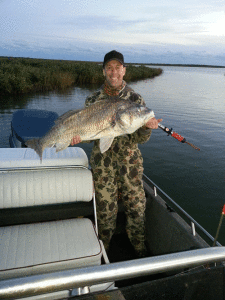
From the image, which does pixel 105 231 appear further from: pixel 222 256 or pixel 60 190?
pixel 222 256

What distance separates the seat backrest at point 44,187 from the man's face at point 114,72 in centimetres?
143

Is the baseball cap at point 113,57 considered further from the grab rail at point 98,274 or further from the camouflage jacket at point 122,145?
the grab rail at point 98,274

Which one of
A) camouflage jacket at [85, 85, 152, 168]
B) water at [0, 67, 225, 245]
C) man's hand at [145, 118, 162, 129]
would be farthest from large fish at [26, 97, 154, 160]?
water at [0, 67, 225, 245]

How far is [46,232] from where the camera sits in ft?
10.1

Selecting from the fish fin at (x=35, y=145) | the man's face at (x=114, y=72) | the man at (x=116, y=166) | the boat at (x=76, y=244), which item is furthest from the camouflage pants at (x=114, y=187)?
the man's face at (x=114, y=72)

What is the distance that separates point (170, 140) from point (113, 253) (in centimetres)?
903

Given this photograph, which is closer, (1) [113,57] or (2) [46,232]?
(2) [46,232]

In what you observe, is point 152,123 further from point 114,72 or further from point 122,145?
point 114,72

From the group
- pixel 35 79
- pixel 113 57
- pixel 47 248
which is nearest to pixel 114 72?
pixel 113 57

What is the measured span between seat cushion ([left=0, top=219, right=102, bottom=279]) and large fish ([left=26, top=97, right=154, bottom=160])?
3.57 feet

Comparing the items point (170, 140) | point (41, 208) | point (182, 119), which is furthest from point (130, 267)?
point (182, 119)

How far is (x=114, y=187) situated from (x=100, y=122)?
127 centimetres

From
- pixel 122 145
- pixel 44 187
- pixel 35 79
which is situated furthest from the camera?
pixel 35 79

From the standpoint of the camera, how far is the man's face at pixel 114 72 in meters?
3.49
